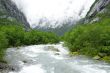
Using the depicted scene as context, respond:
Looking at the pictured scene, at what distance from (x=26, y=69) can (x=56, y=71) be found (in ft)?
20.2

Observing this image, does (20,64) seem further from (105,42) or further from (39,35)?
(39,35)

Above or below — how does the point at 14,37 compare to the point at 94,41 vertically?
above

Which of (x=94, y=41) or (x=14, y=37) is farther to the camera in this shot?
(x=14, y=37)

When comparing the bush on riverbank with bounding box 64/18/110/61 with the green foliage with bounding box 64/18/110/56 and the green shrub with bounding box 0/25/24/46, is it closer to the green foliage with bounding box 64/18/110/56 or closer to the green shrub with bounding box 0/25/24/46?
the green foliage with bounding box 64/18/110/56

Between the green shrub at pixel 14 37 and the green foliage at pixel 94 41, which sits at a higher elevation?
the green shrub at pixel 14 37

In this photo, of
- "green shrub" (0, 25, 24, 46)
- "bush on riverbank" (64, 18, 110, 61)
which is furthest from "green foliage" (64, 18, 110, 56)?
"green shrub" (0, 25, 24, 46)

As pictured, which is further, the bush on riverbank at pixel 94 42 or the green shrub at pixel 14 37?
the green shrub at pixel 14 37

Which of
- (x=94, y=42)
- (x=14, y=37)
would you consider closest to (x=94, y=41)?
(x=94, y=42)

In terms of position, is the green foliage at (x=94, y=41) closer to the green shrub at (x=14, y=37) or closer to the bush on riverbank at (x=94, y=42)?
the bush on riverbank at (x=94, y=42)

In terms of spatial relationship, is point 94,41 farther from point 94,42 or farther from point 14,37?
point 14,37

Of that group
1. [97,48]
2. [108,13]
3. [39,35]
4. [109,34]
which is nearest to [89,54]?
[97,48]

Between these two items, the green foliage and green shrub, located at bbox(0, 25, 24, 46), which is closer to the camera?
the green foliage

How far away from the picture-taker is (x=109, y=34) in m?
73.3

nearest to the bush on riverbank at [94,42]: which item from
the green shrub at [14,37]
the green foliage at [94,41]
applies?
the green foliage at [94,41]
